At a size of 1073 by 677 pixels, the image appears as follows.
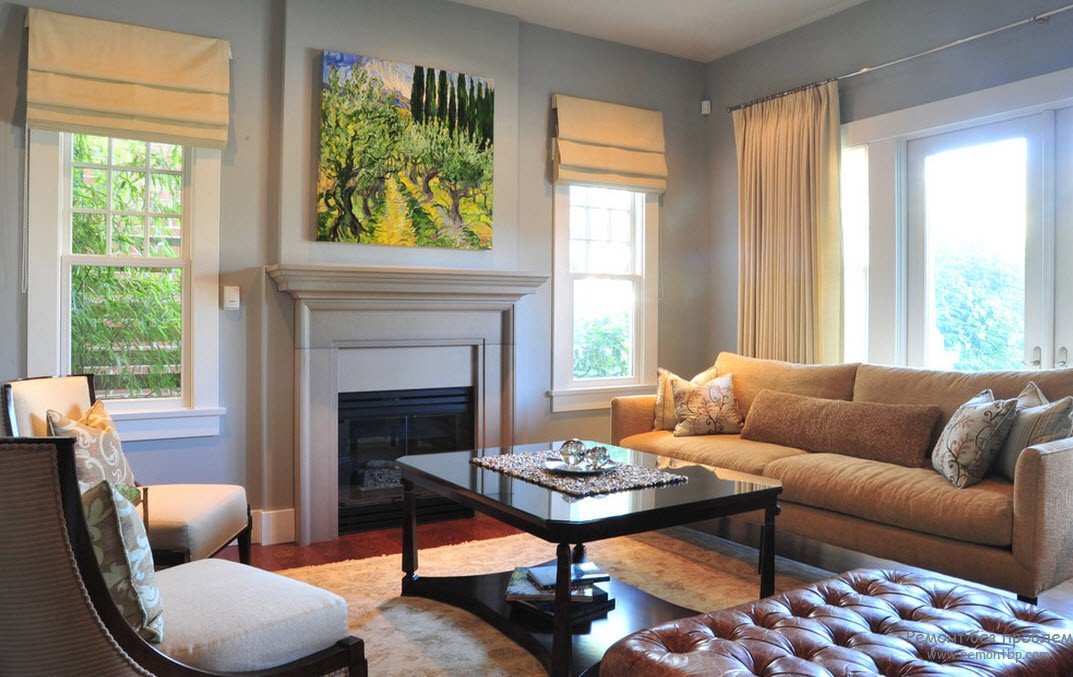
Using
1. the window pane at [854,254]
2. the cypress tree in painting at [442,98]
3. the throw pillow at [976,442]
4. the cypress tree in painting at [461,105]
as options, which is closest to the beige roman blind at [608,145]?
the cypress tree in painting at [461,105]

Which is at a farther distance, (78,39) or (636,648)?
(78,39)

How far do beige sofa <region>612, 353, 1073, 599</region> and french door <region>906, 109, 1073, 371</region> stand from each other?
530 mm

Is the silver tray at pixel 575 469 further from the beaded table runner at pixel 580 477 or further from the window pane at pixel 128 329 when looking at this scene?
the window pane at pixel 128 329

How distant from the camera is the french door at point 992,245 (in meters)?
3.60

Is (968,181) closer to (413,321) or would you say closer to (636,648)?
(413,321)

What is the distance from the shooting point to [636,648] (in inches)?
64.2

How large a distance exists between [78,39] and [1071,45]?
4.36 m

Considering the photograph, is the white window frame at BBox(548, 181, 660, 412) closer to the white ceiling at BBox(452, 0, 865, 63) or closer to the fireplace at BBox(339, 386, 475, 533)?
the fireplace at BBox(339, 386, 475, 533)

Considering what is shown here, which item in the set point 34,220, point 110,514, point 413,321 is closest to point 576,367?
point 413,321

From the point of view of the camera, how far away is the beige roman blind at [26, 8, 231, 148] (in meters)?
3.33

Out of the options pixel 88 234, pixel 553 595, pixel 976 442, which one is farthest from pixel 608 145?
pixel 553 595

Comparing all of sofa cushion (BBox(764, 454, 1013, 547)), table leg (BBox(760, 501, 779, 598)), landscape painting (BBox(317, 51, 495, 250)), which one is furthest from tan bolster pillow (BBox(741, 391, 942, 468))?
landscape painting (BBox(317, 51, 495, 250))

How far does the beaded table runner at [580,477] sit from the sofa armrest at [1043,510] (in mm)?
1073

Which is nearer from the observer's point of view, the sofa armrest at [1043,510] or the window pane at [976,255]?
the sofa armrest at [1043,510]
